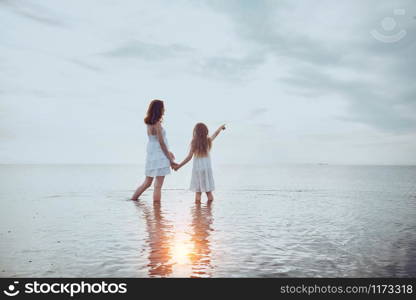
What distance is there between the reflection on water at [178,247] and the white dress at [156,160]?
2.25 metres

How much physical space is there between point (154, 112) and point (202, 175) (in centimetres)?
244

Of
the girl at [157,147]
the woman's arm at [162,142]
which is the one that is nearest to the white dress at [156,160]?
the girl at [157,147]

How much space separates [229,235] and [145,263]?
92.5 inches

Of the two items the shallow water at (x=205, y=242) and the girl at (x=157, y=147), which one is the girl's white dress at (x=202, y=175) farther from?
the shallow water at (x=205, y=242)

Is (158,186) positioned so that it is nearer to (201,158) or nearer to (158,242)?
(201,158)

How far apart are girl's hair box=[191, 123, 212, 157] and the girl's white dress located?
0.62 feet

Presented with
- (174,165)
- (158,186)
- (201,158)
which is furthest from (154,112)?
(158,186)

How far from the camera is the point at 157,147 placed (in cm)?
1198

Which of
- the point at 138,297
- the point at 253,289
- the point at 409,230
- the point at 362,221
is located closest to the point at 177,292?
the point at 138,297

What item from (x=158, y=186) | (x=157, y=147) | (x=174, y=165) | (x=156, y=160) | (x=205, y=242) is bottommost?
(x=205, y=242)

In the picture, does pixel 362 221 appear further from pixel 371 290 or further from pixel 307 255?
pixel 371 290

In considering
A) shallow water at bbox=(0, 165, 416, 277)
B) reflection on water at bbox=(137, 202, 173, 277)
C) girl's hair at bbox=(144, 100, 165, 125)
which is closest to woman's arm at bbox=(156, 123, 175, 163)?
girl's hair at bbox=(144, 100, 165, 125)

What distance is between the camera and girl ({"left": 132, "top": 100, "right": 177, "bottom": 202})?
11.7 m

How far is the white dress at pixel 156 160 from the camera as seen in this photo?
11805 millimetres
